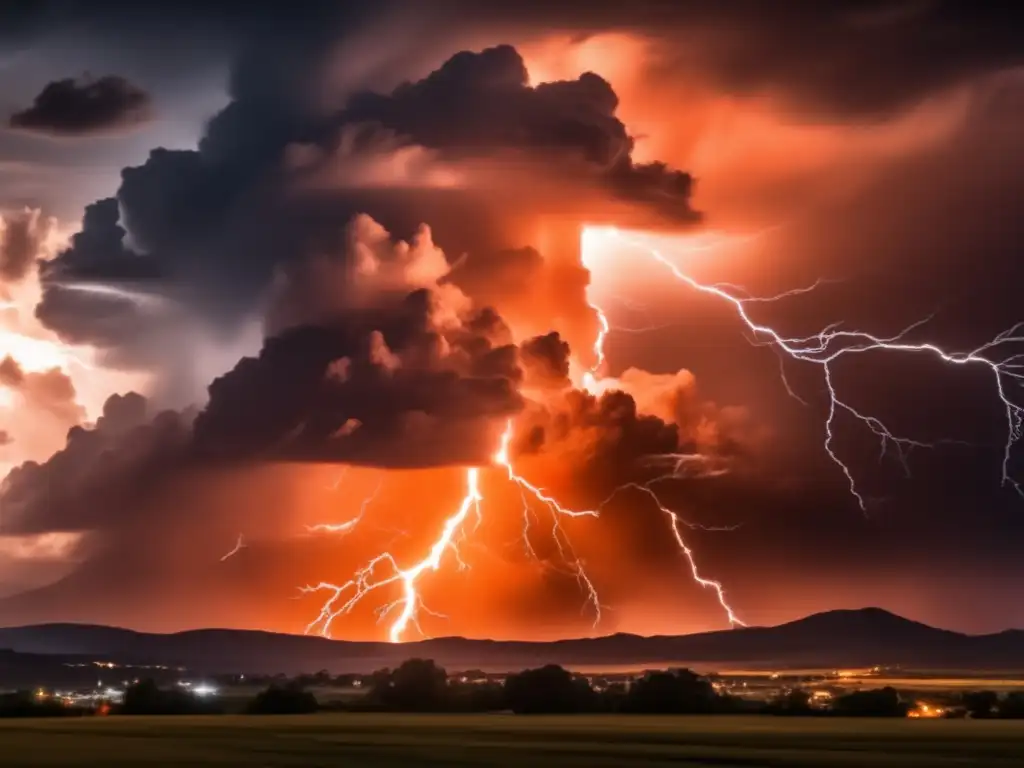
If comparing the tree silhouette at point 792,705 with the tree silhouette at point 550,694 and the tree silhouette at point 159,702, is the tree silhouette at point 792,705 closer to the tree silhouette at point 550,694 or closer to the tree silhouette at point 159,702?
the tree silhouette at point 550,694

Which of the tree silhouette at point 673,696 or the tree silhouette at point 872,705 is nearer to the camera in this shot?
the tree silhouette at point 673,696

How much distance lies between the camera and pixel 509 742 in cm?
6788

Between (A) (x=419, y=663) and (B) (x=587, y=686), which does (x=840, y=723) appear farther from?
(A) (x=419, y=663)

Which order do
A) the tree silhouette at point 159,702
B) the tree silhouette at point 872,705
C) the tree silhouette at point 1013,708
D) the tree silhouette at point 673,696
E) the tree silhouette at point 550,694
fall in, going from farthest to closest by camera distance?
the tree silhouette at point 550,694
the tree silhouette at point 159,702
the tree silhouette at point 872,705
the tree silhouette at point 673,696
the tree silhouette at point 1013,708

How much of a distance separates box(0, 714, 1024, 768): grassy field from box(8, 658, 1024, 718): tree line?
750cm

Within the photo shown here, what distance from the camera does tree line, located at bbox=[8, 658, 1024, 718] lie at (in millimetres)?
103125

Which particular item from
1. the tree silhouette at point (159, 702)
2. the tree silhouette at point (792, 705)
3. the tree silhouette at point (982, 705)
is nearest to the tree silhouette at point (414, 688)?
the tree silhouette at point (159, 702)

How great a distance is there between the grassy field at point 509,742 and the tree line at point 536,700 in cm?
750

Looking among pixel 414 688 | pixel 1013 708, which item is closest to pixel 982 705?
pixel 1013 708

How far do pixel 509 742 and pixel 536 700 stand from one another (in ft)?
132

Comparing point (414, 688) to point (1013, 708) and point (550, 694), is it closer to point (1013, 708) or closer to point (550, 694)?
point (550, 694)

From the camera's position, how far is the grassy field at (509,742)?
5666 centimetres

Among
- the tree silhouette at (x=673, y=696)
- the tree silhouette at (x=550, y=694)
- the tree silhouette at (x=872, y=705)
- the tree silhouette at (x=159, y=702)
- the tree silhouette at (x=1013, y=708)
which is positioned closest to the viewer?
the tree silhouette at (x=1013, y=708)

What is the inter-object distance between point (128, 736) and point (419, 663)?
39.1 metres
